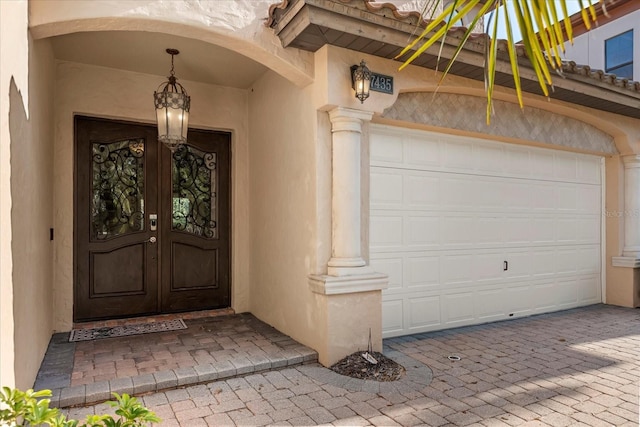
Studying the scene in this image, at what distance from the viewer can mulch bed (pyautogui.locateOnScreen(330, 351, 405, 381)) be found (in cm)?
341

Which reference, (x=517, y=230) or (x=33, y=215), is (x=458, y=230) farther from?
(x=33, y=215)

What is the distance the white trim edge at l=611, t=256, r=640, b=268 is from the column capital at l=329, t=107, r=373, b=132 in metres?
5.04

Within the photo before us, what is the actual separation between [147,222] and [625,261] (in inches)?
266

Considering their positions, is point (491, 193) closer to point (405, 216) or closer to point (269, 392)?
point (405, 216)

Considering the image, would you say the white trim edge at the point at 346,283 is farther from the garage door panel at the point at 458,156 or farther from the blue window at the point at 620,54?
the blue window at the point at 620,54

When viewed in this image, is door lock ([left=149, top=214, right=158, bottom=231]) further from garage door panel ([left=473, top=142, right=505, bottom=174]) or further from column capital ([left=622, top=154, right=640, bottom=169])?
column capital ([left=622, top=154, right=640, bottom=169])

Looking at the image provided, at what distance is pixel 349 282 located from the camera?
369 centimetres

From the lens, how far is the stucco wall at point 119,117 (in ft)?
14.5

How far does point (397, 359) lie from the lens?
3832 mm

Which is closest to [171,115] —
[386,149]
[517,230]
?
[386,149]

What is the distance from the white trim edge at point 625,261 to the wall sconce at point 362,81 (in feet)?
16.9

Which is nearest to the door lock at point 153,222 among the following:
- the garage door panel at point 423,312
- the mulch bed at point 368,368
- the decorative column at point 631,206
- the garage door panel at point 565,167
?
the mulch bed at point 368,368

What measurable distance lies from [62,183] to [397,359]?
3.89m

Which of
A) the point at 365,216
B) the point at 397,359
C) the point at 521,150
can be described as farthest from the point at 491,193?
the point at 397,359
